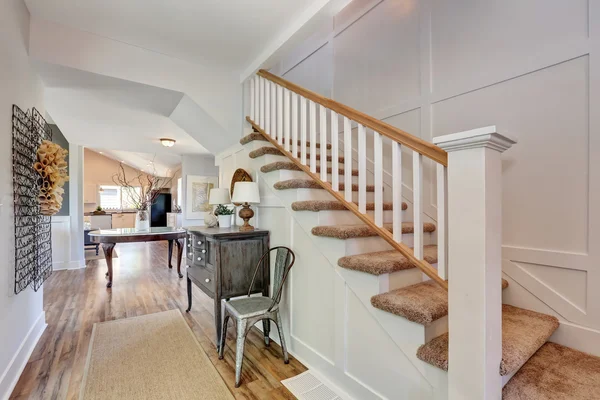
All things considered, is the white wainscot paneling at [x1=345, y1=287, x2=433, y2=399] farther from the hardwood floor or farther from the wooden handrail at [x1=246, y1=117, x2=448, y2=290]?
the hardwood floor

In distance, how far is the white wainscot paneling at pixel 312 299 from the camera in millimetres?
1942

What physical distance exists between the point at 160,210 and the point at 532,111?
11.0 meters

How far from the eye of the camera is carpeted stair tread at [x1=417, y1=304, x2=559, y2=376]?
1226mm

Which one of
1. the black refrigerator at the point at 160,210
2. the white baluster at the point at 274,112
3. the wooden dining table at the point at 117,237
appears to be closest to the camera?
the white baluster at the point at 274,112

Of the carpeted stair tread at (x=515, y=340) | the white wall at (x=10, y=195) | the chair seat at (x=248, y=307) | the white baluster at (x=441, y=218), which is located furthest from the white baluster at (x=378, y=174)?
the white wall at (x=10, y=195)

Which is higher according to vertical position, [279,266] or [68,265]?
[279,266]

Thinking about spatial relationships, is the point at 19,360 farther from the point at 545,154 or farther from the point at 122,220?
the point at 122,220

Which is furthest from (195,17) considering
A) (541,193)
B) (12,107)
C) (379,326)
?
(541,193)

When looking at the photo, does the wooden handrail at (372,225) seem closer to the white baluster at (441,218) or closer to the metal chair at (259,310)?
the white baluster at (441,218)

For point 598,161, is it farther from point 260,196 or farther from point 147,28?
point 147,28

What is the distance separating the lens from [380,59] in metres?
2.80

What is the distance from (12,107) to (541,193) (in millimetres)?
3524

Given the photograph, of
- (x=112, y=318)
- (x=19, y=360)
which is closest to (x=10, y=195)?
(x=19, y=360)

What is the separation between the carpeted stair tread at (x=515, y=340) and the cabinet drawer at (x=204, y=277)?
5.56 feet
